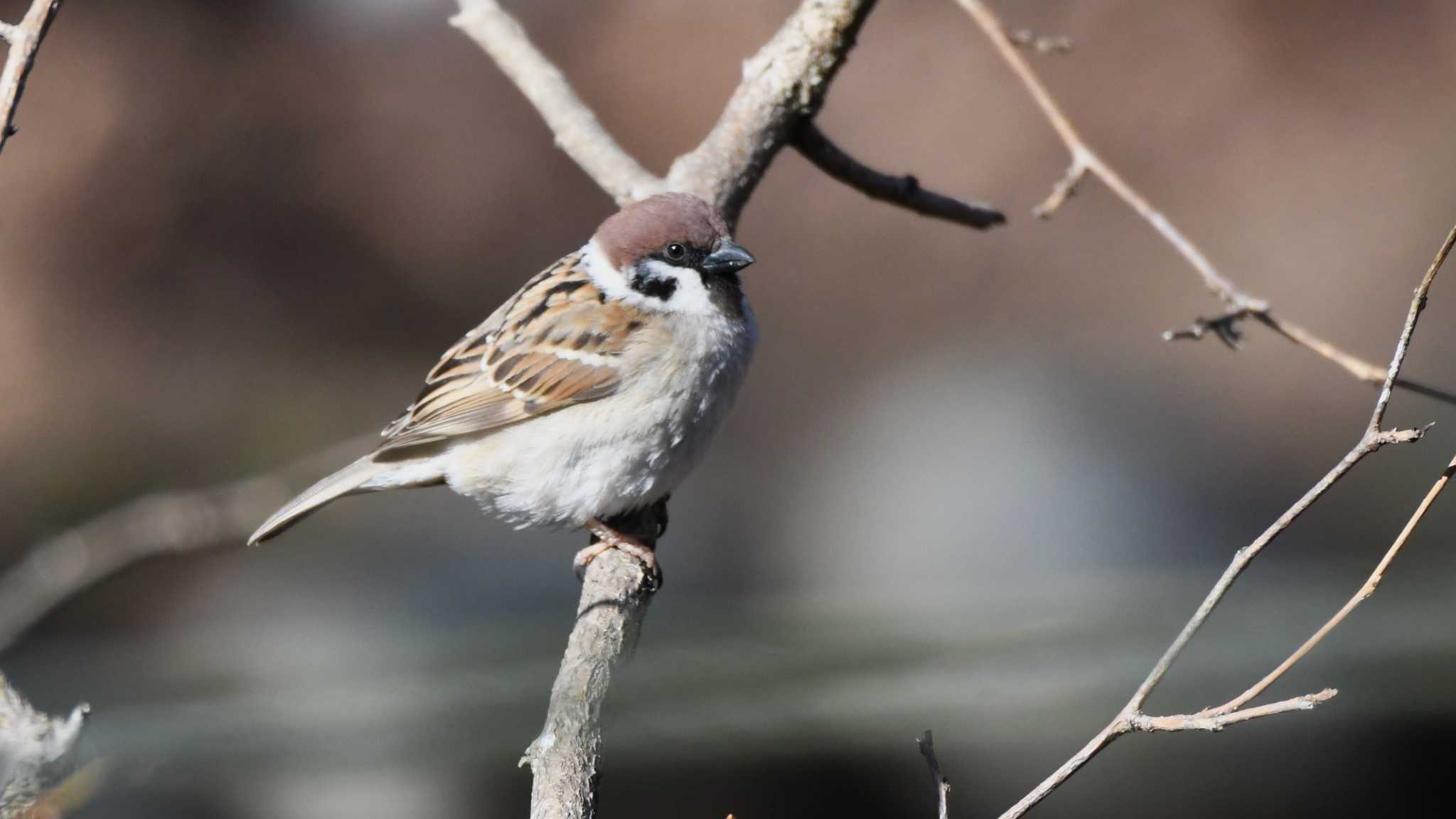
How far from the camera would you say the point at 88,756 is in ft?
3.72

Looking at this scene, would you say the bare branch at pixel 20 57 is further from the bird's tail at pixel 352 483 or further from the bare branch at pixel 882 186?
the bare branch at pixel 882 186

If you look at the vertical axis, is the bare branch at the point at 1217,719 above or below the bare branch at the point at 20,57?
below

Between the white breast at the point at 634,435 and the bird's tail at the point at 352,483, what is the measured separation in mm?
145

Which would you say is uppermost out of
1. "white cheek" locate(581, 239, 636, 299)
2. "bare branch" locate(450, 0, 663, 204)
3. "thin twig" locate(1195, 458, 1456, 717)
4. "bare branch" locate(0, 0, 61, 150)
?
"bare branch" locate(450, 0, 663, 204)

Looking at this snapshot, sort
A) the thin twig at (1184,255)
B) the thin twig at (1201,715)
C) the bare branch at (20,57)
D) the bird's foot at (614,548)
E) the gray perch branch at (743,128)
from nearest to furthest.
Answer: the bare branch at (20,57)
the thin twig at (1201,715)
the thin twig at (1184,255)
the bird's foot at (614,548)
the gray perch branch at (743,128)

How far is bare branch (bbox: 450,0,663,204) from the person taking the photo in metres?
2.64

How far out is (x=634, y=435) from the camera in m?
2.40

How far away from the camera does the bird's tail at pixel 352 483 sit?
247 centimetres

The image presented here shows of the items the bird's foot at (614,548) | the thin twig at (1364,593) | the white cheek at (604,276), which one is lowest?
the thin twig at (1364,593)

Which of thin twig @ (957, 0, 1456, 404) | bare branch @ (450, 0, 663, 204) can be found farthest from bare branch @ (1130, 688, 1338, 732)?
bare branch @ (450, 0, 663, 204)

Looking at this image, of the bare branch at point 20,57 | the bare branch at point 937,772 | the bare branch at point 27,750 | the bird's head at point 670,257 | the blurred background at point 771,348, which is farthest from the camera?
the blurred background at point 771,348

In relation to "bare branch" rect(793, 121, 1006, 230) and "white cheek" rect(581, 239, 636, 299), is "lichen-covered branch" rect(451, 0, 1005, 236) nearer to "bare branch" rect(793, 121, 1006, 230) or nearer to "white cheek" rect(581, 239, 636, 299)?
"bare branch" rect(793, 121, 1006, 230)

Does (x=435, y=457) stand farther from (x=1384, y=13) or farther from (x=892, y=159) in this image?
(x=1384, y=13)

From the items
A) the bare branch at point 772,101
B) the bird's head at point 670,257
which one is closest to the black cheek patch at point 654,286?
the bird's head at point 670,257
